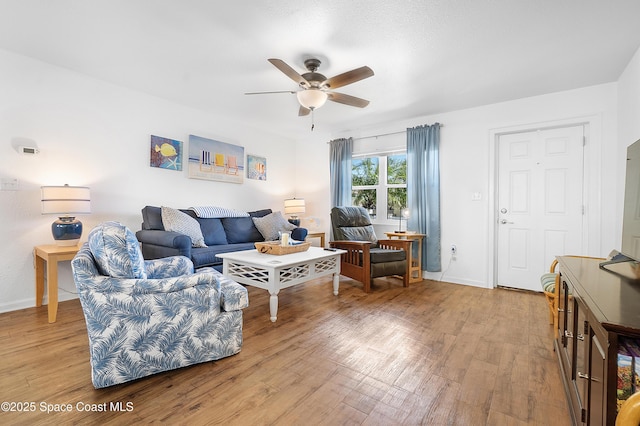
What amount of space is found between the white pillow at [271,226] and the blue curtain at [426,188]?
1864 millimetres

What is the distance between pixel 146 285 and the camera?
162 cm

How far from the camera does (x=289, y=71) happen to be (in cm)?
235

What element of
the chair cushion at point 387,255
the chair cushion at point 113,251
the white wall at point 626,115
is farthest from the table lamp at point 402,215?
the chair cushion at point 113,251

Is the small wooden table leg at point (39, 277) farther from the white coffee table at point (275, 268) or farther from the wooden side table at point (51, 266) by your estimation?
the white coffee table at point (275, 268)

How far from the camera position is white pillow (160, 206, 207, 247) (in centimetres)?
335

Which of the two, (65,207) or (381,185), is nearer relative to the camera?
(65,207)

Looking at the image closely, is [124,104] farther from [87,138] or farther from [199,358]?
[199,358]

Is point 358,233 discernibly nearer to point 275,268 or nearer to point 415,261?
point 415,261

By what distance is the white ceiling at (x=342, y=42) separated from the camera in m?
2.02

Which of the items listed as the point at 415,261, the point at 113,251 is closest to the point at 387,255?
the point at 415,261

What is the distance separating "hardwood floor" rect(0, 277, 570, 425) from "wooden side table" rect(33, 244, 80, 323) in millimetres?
140

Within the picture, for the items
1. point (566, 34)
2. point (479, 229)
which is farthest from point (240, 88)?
point (479, 229)

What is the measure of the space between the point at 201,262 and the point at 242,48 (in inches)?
85.8

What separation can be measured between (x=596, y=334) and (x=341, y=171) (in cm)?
426
